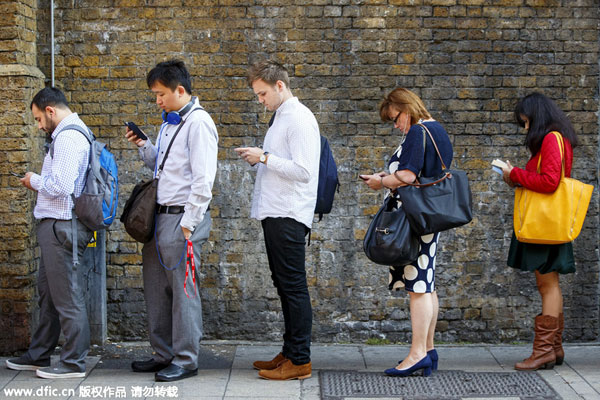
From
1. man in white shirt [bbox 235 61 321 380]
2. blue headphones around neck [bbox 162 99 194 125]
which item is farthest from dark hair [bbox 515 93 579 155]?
blue headphones around neck [bbox 162 99 194 125]

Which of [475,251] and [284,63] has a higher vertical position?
[284,63]

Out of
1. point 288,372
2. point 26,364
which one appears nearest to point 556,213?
point 288,372

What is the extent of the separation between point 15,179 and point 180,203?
155 centimetres

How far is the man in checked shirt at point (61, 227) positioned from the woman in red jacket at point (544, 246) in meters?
2.80

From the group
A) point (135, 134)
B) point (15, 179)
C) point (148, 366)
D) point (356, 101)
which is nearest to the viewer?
point (135, 134)

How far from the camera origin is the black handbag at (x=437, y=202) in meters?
4.89

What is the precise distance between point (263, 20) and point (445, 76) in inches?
57.9

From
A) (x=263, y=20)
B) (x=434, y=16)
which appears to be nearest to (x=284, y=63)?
(x=263, y=20)

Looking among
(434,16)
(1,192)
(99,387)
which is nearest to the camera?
(99,387)

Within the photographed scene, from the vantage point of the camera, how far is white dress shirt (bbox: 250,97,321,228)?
16.1 ft

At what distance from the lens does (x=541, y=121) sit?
17.4 ft

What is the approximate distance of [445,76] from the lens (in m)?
6.27

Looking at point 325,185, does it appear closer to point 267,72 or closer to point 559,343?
point 267,72

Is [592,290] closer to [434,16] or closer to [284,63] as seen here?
[434,16]
